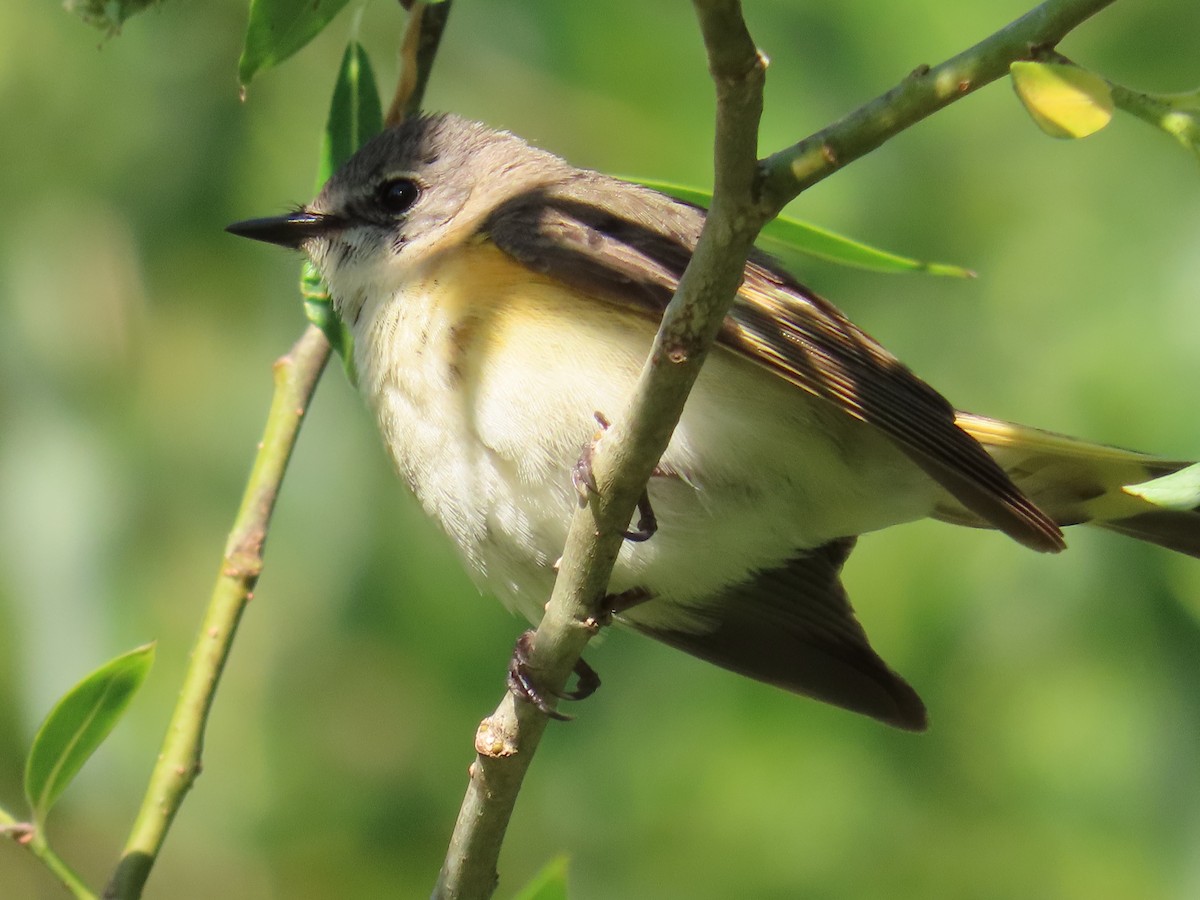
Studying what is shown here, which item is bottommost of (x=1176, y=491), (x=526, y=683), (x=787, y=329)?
(x=526, y=683)

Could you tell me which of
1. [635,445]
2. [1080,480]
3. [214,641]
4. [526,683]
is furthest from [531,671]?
[1080,480]

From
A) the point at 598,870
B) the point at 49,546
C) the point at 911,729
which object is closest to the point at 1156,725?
the point at 911,729

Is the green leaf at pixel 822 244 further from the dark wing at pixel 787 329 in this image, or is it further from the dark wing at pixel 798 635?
the dark wing at pixel 798 635

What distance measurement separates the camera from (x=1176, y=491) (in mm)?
1436

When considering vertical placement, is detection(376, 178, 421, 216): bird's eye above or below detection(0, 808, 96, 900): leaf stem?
above

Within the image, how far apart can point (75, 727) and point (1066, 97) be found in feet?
5.57

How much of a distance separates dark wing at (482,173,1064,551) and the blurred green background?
0.79 m

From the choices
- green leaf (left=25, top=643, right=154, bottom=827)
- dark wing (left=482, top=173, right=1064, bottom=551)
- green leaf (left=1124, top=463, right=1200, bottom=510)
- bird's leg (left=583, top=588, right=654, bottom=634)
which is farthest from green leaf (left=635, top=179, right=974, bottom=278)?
green leaf (left=25, top=643, right=154, bottom=827)

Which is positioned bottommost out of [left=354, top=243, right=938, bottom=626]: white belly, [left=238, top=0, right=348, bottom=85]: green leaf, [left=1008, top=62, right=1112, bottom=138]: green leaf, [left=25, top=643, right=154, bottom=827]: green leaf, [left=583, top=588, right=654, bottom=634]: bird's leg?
[left=25, top=643, right=154, bottom=827]: green leaf

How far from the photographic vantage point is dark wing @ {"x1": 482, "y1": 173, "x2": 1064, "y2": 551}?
2.40 meters

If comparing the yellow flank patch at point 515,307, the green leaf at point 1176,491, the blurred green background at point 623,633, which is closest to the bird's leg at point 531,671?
the yellow flank patch at point 515,307

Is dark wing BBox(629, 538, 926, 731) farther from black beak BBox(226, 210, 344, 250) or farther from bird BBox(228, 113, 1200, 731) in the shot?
black beak BBox(226, 210, 344, 250)

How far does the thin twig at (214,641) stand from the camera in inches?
86.1

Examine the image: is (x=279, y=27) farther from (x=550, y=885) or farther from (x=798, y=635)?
(x=798, y=635)
